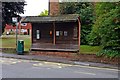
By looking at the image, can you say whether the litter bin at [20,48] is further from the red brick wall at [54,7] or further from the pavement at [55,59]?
the red brick wall at [54,7]

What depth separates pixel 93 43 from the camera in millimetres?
28062

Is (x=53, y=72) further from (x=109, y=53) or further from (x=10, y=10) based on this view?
(x=10, y=10)

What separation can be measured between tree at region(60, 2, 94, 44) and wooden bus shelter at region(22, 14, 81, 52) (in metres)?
4.94

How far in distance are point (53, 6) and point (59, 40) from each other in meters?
9.02

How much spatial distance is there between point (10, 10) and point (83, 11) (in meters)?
18.3

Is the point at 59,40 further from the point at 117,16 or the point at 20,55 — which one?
the point at 117,16

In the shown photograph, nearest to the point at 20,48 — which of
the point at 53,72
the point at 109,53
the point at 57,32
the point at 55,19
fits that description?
the point at 57,32

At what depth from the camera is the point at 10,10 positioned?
45.8m

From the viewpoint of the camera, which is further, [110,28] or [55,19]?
[55,19]

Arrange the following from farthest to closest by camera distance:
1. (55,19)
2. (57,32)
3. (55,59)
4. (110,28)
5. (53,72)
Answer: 1. (57,32)
2. (55,19)
3. (55,59)
4. (110,28)
5. (53,72)

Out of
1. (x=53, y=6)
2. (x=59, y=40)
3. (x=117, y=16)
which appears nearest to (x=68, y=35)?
(x=59, y=40)

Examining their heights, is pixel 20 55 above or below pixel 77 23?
below

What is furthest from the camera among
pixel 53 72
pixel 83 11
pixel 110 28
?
pixel 83 11

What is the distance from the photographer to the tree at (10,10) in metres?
44.5
